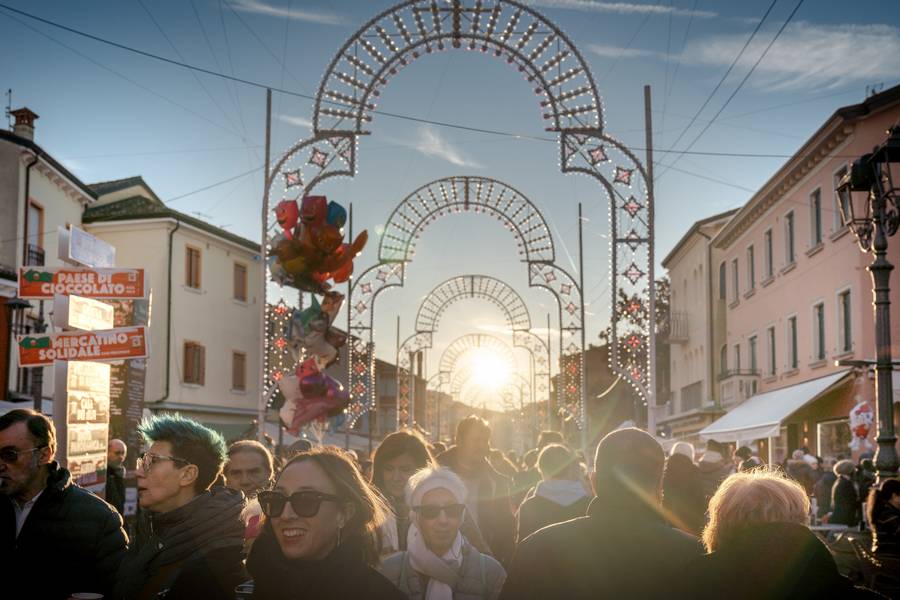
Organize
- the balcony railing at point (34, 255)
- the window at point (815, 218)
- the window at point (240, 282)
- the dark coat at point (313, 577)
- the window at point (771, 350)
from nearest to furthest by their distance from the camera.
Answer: the dark coat at point (313, 577), the window at point (815, 218), the balcony railing at point (34, 255), the window at point (771, 350), the window at point (240, 282)

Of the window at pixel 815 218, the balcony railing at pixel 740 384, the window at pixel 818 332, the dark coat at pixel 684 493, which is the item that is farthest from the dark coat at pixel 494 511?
the balcony railing at pixel 740 384

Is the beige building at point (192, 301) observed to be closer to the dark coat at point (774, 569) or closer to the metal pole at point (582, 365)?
the metal pole at point (582, 365)

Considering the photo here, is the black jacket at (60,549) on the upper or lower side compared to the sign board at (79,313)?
lower

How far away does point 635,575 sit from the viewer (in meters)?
4.54

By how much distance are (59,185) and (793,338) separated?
2179 centimetres

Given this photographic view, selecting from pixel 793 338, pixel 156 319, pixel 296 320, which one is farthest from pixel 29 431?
pixel 156 319

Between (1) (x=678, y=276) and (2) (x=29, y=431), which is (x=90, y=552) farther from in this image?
(1) (x=678, y=276)

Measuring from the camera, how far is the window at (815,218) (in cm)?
2834

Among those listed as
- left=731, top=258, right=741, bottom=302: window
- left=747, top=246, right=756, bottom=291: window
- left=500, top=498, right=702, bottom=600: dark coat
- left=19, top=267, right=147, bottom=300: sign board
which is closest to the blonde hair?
left=500, top=498, right=702, bottom=600: dark coat

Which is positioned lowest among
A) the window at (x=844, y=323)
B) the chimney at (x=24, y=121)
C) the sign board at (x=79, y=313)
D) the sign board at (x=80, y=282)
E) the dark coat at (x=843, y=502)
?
the dark coat at (x=843, y=502)

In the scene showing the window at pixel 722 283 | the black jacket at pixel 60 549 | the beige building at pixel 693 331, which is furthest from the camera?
the beige building at pixel 693 331

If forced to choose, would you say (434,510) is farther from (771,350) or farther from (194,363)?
(194,363)

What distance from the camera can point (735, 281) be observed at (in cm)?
3947

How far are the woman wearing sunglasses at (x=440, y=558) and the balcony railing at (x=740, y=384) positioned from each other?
106 ft
